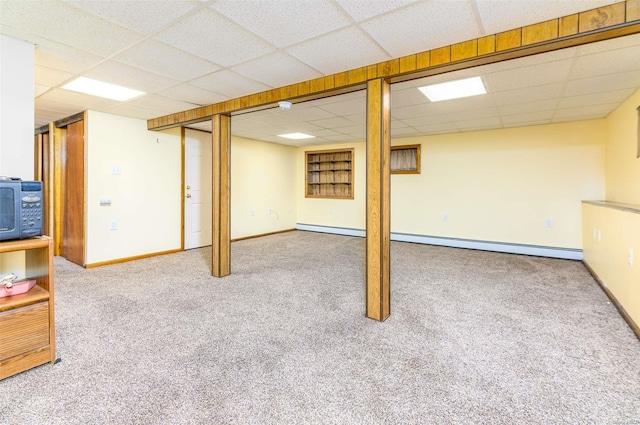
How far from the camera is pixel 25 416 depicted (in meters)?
1.53

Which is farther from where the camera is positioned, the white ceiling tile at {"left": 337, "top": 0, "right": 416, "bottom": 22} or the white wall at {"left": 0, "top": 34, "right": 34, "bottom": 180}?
the white wall at {"left": 0, "top": 34, "right": 34, "bottom": 180}

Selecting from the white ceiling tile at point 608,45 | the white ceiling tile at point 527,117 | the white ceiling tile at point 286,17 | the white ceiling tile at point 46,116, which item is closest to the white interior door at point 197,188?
the white ceiling tile at point 46,116

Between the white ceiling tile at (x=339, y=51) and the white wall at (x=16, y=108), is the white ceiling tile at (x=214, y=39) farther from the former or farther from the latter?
the white wall at (x=16, y=108)

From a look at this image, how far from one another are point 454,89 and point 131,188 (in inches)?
182

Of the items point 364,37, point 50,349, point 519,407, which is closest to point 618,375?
point 519,407

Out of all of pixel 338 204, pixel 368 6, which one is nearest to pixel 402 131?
pixel 338 204

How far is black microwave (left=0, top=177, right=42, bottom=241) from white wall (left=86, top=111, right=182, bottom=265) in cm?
276

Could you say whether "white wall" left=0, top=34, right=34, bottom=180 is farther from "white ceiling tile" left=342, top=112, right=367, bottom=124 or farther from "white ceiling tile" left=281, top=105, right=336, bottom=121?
"white ceiling tile" left=342, top=112, right=367, bottom=124

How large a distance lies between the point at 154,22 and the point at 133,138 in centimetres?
325

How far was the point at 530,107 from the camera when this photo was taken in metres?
3.99

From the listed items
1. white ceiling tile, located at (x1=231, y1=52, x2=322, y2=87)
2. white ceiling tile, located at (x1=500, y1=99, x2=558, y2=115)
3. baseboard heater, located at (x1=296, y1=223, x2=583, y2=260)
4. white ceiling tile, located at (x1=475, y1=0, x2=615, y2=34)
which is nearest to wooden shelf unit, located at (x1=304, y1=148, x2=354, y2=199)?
baseboard heater, located at (x1=296, y1=223, x2=583, y2=260)

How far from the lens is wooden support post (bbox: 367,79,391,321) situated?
2.59 m

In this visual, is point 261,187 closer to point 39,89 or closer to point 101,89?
point 101,89

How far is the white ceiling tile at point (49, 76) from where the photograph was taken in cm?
281
